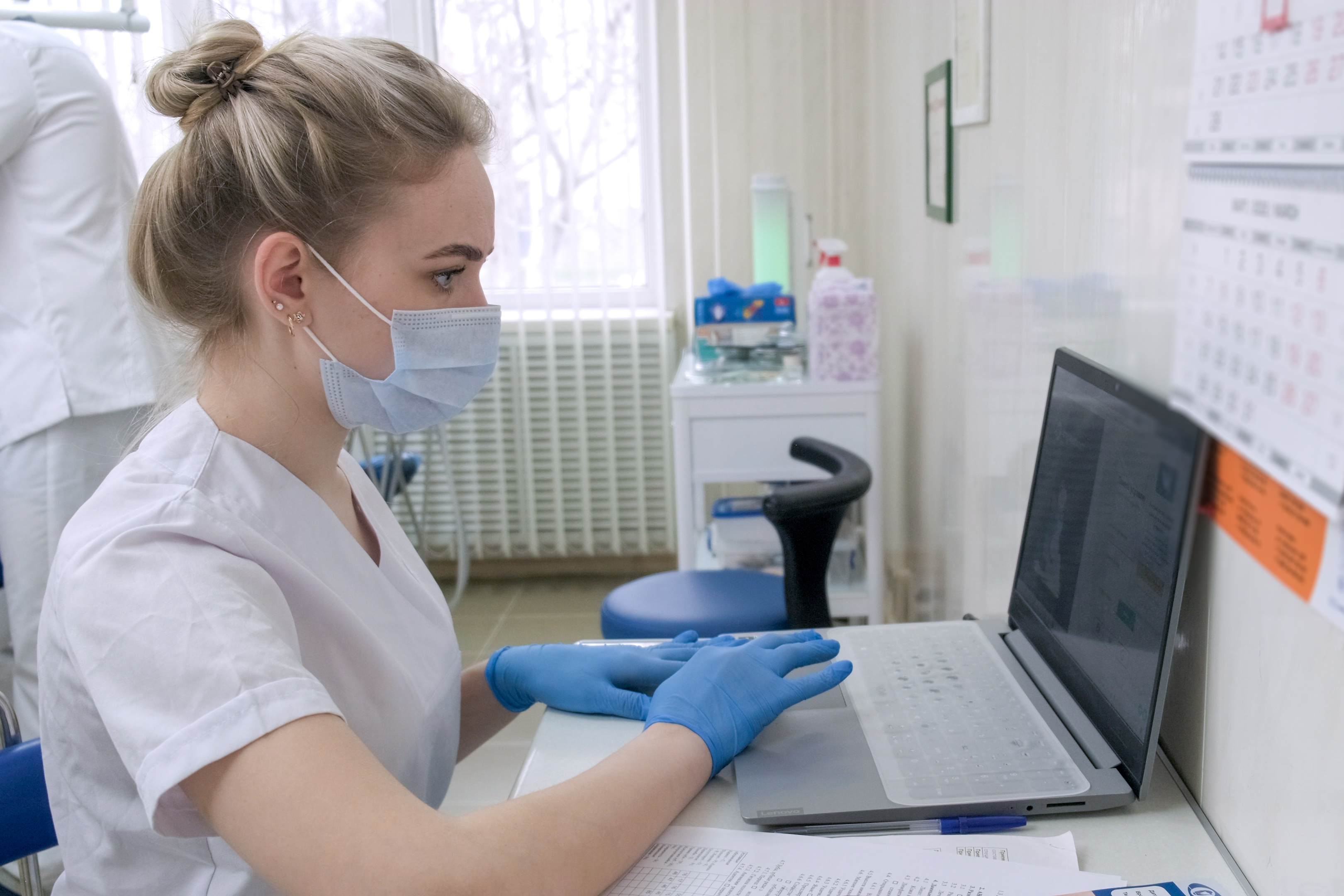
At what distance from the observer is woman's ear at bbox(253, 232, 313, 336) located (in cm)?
94

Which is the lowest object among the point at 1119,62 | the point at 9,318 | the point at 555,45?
the point at 9,318

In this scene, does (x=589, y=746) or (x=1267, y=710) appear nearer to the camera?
(x=1267, y=710)

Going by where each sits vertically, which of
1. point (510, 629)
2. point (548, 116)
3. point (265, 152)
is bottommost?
point (510, 629)

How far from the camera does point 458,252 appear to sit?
996 millimetres

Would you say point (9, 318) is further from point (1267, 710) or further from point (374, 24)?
point (1267, 710)

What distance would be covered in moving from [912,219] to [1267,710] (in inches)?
71.0

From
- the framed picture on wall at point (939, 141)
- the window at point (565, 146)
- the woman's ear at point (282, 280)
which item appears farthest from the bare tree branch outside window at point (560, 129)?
the woman's ear at point (282, 280)

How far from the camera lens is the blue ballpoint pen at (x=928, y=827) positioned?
766 millimetres

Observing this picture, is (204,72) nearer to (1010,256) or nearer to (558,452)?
(1010,256)

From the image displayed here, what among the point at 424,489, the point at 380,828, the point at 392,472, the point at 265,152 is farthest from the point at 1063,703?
the point at 424,489

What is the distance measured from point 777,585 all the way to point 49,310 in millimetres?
1378

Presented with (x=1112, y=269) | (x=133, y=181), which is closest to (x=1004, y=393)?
(x=1112, y=269)

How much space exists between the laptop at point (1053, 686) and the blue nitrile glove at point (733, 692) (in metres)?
A: 0.02

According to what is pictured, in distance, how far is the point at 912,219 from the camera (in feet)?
7.69
